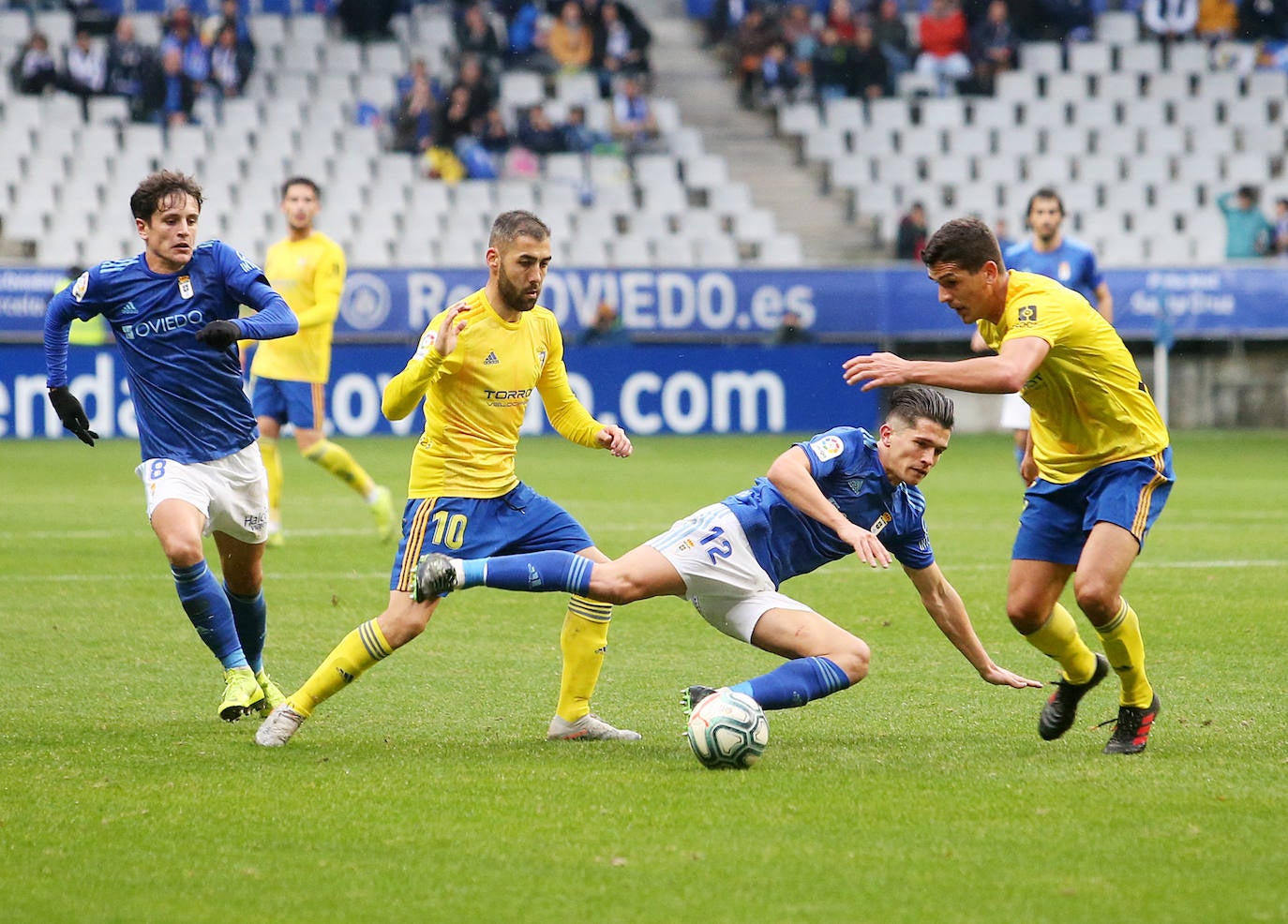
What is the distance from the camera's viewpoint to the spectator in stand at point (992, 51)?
92.1 feet

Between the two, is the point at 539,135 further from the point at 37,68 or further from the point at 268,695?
the point at 268,695

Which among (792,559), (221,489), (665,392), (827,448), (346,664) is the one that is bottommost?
(665,392)

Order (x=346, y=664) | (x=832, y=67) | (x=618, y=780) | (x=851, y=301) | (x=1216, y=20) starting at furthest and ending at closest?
(x=1216, y=20), (x=832, y=67), (x=851, y=301), (x=346, y=664), (x=618, y=780)

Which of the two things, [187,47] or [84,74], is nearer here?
[84,74]

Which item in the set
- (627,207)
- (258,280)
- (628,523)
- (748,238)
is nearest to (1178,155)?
(748,238)

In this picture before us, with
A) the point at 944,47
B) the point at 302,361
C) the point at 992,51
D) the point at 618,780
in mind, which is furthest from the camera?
the point at 944,47

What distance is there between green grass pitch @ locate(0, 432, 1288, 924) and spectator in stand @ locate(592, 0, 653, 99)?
59.6ft

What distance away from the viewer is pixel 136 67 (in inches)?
957

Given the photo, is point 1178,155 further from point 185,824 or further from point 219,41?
point 185,824

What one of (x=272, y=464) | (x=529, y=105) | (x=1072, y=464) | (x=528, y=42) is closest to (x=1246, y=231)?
(x=529, y=105)

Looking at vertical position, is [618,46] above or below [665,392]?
above

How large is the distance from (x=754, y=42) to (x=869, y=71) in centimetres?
201

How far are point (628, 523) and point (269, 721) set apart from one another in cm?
678

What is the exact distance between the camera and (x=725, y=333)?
74.0 feet
